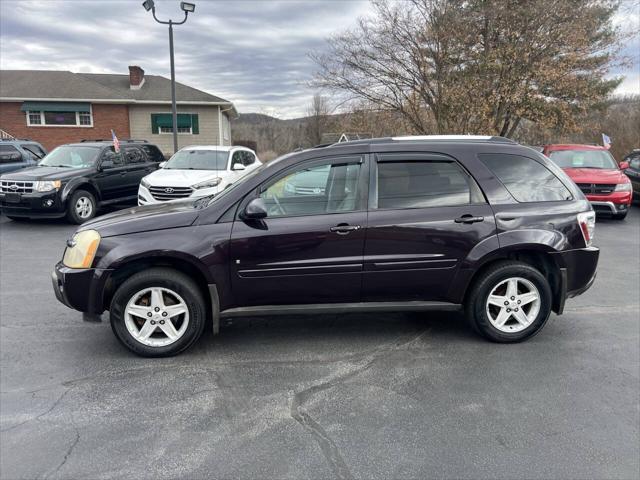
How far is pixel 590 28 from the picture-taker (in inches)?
596

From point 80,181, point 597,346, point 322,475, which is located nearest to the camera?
point 322,475

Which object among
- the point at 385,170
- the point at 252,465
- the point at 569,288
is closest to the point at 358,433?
the point at 252,465

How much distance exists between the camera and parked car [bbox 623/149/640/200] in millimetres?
12865

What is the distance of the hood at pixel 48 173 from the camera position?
31.5 ft

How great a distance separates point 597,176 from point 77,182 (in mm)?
11418

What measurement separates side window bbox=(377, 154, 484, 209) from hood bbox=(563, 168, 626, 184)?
7974 millimetres

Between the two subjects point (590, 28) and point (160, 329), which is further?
point (590, 28)

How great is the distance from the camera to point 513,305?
4125 millimetres

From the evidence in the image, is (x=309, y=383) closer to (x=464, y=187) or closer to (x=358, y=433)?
(x=358, y=433)

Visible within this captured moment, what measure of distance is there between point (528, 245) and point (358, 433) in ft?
7.41

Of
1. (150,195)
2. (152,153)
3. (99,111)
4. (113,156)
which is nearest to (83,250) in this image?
(150,195)

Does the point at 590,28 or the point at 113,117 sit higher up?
the point at 590,28

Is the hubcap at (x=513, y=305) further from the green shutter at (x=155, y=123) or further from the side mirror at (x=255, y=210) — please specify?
the green shutter at (x=155, y=123)

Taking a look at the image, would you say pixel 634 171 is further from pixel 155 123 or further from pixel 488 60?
pixel 155 123
